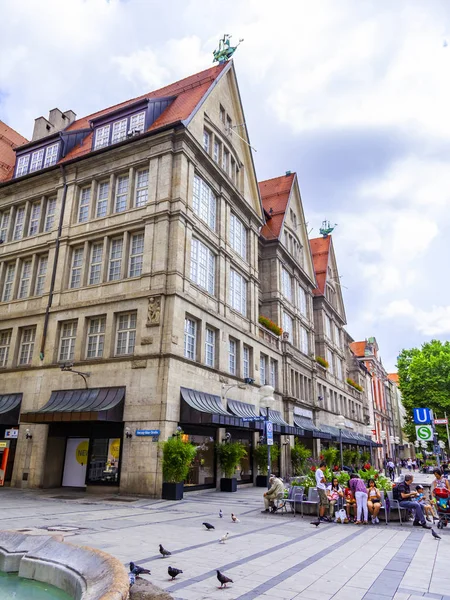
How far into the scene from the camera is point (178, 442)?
63.7 feet

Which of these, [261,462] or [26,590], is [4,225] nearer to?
[261,462]

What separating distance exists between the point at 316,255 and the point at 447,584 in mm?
54210

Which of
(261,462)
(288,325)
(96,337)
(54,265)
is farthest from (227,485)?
(288,325)

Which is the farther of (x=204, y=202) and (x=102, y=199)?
(x=204, y=202)

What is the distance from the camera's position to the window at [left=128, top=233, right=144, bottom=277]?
24.1m

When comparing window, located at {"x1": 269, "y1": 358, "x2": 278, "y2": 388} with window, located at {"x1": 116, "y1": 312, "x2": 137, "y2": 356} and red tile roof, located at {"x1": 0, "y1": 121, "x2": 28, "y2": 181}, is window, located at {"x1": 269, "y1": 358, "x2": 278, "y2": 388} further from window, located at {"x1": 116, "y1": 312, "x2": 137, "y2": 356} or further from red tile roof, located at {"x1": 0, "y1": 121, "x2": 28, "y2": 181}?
red tile roof, located at {"x1": 0, "y1": 121, "x2": 28, "y2": 181}

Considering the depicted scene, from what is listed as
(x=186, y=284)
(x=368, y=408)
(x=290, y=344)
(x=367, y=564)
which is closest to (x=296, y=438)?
(x=290, y=344)

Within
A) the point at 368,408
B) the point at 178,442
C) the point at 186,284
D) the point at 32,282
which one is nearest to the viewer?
the point at 178,442

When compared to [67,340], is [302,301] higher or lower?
higher

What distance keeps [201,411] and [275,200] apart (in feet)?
92.7

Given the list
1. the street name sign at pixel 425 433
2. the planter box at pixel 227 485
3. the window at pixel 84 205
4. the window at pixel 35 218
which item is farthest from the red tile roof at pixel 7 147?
→ the street name sign at pixel 425 433

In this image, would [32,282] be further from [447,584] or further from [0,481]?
[447,584]

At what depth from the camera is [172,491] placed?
1934 cm

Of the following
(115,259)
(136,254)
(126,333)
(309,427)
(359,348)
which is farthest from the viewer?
(359,348)
